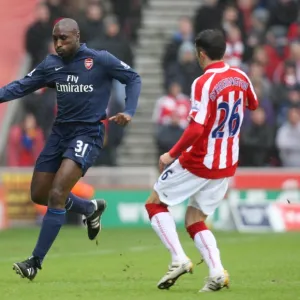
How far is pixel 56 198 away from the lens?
11.3 metres

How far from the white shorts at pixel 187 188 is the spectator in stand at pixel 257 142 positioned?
35.3 ft

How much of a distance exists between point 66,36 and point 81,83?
1.64 ft

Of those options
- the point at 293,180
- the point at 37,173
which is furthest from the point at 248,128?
the point at 37,173

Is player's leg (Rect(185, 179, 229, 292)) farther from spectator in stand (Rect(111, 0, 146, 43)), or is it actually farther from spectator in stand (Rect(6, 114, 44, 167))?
spectator in stand (Rect(111, 0, 146, 43))

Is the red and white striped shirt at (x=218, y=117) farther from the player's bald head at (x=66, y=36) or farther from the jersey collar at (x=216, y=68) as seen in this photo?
the player's bald head at (x=66, y=36)

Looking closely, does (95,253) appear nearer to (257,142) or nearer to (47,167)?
(47,167)

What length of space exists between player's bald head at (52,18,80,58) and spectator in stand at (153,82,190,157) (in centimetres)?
994

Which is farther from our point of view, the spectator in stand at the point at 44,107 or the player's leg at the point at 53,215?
the spectator in stand at the point at 44,107

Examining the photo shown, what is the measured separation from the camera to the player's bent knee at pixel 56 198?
37.1 ft

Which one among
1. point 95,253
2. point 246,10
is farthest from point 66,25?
point 246,10

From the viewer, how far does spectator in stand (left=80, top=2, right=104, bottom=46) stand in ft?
75.9

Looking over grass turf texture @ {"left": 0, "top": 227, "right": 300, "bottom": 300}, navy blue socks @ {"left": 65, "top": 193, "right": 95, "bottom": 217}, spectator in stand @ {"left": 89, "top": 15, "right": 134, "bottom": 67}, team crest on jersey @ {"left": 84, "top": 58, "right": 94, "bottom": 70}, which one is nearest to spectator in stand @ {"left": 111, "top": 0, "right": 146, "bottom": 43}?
spectator in stand @ {"left": 89, "top": 15, "right": 134, "bottom": 67}

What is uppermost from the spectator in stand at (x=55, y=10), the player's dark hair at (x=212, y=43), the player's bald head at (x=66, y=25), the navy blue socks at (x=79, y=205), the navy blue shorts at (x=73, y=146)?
the spectator in stand at (x=55, y=10)

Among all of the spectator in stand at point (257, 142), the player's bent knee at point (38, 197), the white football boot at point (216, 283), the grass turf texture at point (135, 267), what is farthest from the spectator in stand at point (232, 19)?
the white football boot at point (216, 283)
